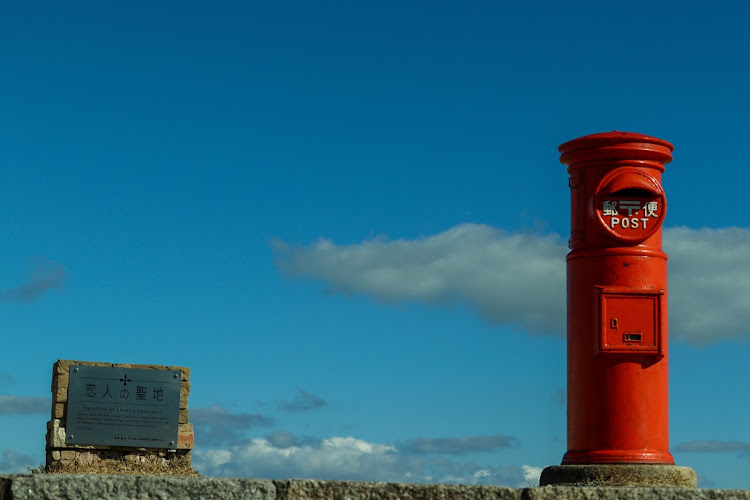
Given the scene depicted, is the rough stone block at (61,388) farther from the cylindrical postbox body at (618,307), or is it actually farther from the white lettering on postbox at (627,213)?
the white lettering on postbox at (627,213)

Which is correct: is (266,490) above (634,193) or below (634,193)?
below

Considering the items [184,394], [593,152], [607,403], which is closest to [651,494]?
[607,403]

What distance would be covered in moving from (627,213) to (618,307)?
37.3 inches

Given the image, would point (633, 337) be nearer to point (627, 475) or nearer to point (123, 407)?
point (627, 475)

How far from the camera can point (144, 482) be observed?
5.08m

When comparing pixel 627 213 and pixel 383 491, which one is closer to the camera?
pixel 383 491

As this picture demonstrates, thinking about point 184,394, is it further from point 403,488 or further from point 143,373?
point 403,488

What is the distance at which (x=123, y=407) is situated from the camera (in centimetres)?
1105

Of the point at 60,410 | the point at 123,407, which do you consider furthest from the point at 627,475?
the point at 60,410

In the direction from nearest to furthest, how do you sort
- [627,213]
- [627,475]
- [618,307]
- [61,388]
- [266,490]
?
1. [266,490]
2. [627,475]
3. [618,307]
4. [627,213]
5. [61,388]

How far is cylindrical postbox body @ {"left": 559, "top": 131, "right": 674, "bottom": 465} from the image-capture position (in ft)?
31.3

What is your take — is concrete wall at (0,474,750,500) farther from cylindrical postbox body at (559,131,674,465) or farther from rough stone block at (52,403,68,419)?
rough stone block at (52,403,68,419)

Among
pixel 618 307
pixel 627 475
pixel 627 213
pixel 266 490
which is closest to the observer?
pixel 266 490

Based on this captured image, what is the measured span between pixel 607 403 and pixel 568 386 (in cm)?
53
